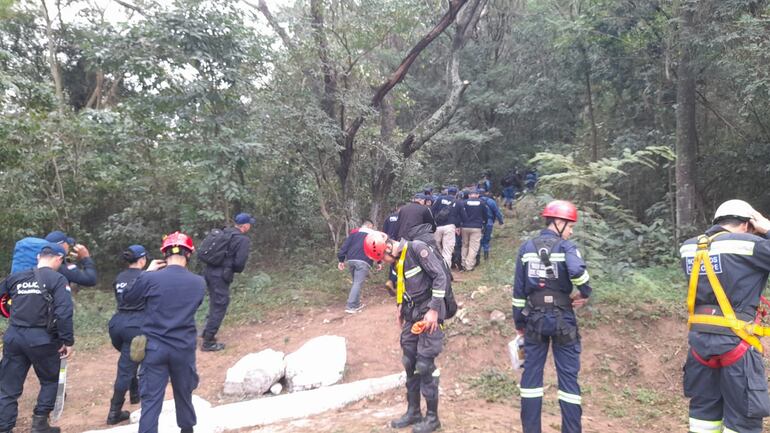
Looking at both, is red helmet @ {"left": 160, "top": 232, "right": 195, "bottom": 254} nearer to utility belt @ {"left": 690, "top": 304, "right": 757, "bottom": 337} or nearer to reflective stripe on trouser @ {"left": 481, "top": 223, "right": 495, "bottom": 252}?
utility belt @ {"left": 690, "top": 304, "right": 757, "bottom": 337}

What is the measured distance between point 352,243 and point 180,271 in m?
4.73

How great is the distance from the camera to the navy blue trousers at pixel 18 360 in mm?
5000

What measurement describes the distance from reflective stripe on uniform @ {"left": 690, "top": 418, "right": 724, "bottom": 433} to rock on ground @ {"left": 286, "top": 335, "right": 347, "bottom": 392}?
381 centimetres

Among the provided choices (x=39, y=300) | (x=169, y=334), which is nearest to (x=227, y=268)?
(x=39, y=300)

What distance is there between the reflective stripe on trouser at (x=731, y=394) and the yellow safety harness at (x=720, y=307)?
0.13m

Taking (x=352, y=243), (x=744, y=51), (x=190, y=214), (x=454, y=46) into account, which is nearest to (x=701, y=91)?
(x=744, y=51)

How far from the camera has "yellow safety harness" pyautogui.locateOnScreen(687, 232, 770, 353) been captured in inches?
141

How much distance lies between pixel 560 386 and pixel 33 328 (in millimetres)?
4956

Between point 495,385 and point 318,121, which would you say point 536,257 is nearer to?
point 495,385

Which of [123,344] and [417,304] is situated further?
[123,344]

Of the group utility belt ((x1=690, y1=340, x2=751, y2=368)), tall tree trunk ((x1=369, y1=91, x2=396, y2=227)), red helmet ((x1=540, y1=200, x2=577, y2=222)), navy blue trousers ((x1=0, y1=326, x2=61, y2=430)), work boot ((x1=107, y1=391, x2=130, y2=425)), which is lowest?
work boot ((x1=107, y1=391, x2=130, y2=425))

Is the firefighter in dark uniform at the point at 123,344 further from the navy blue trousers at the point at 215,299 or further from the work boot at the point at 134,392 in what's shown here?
the navy blue trousers at the point at 215,299

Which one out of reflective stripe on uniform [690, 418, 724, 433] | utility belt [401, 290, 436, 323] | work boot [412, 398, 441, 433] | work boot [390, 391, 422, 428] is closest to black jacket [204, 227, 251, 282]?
utility belt [401, 290, 436, 323]

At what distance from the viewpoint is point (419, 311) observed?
15.8ft
